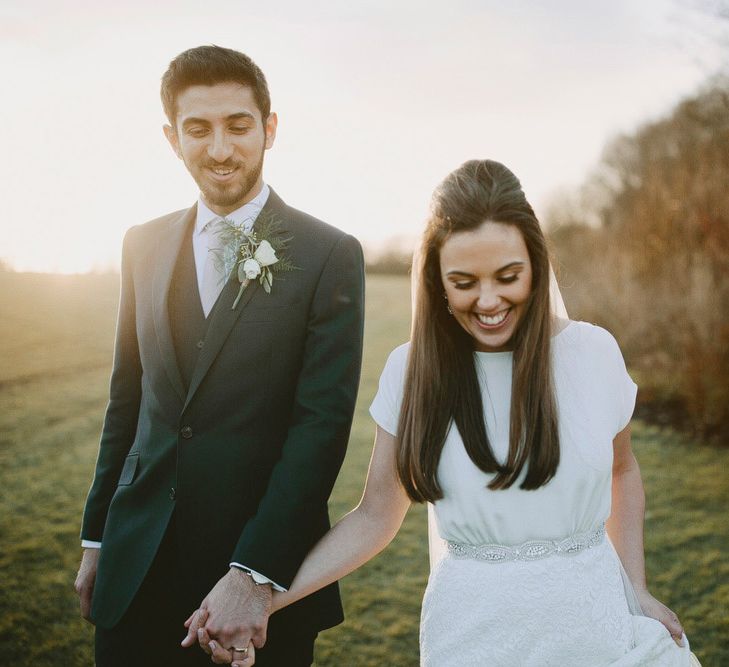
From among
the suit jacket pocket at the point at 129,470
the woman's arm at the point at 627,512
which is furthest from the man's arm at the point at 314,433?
the woman's arm at the point at 627,512

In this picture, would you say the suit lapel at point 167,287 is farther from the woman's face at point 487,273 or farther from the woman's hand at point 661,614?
the woman's hand at point 661,614

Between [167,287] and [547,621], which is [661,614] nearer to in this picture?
[547,621]

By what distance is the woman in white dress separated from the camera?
2.06 meters

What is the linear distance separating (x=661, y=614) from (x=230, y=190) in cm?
185

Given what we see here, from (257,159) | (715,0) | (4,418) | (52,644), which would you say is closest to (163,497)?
(257,159)

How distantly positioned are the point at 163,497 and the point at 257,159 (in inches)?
45.1

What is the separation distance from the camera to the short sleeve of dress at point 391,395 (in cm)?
223

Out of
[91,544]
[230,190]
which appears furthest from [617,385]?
[91,544]

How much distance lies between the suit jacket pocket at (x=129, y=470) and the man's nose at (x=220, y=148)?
1.05 metres

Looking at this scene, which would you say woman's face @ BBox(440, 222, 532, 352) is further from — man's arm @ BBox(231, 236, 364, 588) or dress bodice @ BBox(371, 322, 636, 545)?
man's arm @ BBox(231, 236, 364, 588)

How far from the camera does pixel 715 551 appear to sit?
21.0 ft

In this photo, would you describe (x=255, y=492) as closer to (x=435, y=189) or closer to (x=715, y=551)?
(x=435, y=189)

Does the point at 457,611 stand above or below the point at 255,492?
below

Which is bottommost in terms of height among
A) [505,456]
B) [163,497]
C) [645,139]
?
[163,497]
